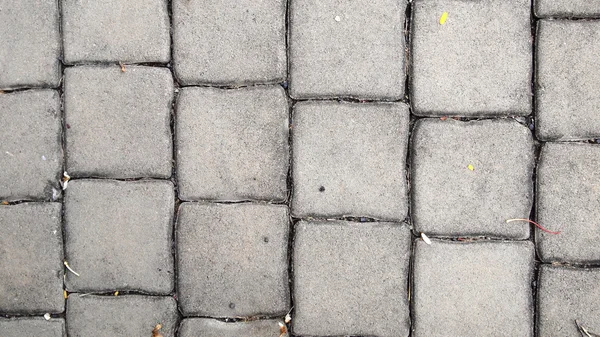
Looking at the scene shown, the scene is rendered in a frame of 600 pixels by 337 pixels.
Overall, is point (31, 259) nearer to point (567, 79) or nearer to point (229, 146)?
point (229, 146)

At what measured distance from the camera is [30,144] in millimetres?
1869

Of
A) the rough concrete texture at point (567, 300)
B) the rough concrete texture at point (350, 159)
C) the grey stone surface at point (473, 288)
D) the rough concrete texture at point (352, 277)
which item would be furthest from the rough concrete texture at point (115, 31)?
the rough concrete texture at point (567, 300)

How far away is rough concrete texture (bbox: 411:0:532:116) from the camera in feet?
6.00

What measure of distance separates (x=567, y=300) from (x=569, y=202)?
355mm

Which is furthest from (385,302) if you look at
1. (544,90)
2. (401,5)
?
(401,5)

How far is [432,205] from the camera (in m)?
1.84

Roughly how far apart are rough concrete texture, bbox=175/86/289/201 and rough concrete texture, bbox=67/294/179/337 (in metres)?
0.42

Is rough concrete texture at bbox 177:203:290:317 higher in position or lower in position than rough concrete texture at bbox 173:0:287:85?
lower

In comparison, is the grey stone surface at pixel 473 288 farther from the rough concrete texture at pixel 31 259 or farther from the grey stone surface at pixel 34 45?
the grey stone surface at pixel 34 45

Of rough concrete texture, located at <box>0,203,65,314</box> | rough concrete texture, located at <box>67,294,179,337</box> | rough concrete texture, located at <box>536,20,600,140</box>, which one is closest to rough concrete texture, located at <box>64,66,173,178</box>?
rough concrete texture, located at <box>0,203,65,314</box>

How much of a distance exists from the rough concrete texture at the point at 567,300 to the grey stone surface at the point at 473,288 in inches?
2.0

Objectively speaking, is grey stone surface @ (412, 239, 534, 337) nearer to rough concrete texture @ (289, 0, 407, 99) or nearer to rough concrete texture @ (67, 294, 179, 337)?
rough concrete texture @ (289, 0, 407, 99)

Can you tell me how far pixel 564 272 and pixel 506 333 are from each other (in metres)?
0.30

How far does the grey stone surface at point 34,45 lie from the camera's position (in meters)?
1.86
